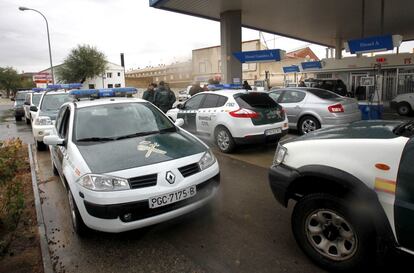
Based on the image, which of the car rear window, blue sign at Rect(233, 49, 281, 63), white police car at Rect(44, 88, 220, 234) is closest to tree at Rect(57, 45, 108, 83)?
blue sign at Rect(233, 49, 281, 63)

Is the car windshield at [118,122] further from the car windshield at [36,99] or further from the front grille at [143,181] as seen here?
the car windshield at [36,99]

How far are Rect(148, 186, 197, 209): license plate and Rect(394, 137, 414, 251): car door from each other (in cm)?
196

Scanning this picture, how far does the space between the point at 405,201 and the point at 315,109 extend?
6.92 m

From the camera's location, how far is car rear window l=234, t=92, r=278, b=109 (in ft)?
23.3

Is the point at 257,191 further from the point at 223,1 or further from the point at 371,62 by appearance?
the point at 371,62

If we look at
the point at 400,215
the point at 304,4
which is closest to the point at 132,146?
the point at 400,215

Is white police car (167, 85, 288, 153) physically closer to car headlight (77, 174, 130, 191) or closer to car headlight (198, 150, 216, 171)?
car headlight (198, 150, 216, 171)

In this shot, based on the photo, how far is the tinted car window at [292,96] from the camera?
9398 millimetres

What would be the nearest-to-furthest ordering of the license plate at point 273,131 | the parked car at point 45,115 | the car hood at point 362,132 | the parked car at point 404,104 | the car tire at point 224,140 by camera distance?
the car hood at point 362,132 < the license plate at point 273,131 < the car tire at point 224,140 < the parked car at point 45,115 < the parked car at point 404,104

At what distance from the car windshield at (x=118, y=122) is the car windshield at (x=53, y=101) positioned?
5.88 meters

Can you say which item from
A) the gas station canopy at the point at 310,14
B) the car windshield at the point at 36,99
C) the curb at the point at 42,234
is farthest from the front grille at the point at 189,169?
the car windshield at the point at 36,99

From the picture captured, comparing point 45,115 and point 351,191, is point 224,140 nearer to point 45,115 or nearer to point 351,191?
point 351,191

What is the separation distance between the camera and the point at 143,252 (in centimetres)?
334

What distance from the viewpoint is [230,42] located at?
15.3m
